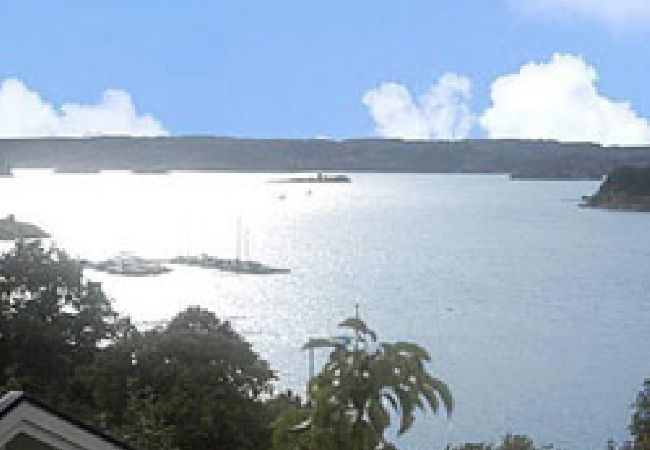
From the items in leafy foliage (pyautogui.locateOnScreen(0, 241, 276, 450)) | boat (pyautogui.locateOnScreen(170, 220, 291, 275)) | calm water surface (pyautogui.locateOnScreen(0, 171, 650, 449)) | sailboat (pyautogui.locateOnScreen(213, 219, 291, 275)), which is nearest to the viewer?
leafy foliage (pyautogui.locateOnScreen(0, 241, 276, 450))

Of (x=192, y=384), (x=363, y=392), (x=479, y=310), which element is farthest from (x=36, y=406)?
(x=479, y=310)

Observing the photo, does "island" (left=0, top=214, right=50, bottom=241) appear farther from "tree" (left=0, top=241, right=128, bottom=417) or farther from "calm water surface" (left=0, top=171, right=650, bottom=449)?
"tree" (left=0, top=241, right=128, bottom=417)

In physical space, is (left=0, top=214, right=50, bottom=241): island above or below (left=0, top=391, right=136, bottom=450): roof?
below

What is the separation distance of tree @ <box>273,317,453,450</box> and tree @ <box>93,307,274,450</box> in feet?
63.9

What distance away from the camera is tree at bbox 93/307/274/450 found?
28172mm

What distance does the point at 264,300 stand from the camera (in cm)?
11988

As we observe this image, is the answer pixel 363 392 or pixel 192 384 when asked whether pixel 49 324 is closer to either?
pixel 192 384

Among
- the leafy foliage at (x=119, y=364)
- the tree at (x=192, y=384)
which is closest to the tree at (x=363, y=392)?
the leafy foliage at (x=119, y=364)

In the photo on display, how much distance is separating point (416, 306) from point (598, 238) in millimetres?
90956

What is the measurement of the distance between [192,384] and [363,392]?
22065 mm

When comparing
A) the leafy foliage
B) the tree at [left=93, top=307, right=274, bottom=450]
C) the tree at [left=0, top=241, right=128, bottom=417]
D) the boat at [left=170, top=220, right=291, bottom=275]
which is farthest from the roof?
the boat at [left=170, top=220, right=291, bottom=275]

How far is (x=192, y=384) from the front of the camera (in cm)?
2938

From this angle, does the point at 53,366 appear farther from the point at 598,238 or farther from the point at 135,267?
the point at 598,238

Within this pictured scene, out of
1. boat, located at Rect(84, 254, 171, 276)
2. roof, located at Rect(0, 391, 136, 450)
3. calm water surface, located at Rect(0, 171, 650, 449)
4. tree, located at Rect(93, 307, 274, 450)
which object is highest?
roof, located at Rect(0, 391, 136, 450)
